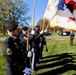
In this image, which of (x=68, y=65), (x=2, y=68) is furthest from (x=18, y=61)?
(x=68, y=65)

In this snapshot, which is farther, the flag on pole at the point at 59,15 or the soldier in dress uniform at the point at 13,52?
the flag on pole at the point at 59,15

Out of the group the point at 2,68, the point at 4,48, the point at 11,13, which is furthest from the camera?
the point at 11,13

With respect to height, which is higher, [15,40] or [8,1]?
[8,1]

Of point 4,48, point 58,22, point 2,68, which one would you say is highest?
point 58,22

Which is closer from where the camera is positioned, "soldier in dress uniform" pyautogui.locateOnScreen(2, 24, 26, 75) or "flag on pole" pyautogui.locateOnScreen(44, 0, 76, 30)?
"soldier in dress uniform" pyautogui.locateOnScreen(2, 24, 26, 75)

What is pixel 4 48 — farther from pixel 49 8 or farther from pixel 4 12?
pixel 4 12

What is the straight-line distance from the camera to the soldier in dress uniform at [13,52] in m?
5.87

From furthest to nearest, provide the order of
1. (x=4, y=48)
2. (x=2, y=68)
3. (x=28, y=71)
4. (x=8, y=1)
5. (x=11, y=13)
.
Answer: (x=11, y=13) → (x=8, y=1) → (x=2, y=68) → (x=28, y=71) → (x=4, y=48)

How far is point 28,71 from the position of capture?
6.73 m

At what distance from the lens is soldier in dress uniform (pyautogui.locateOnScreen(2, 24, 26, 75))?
5871 mm

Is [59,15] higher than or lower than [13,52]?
higher

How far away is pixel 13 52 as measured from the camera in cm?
592

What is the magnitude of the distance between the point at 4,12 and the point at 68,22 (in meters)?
42.1

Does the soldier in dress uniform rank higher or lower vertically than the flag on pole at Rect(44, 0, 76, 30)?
lower
